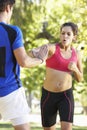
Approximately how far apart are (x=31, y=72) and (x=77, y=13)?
13.5 metres

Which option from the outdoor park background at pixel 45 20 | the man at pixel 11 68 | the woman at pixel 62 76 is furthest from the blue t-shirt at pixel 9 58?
the outdoor park background at pixel 45 20

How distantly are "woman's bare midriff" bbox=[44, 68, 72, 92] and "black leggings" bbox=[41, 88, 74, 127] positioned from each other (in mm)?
56

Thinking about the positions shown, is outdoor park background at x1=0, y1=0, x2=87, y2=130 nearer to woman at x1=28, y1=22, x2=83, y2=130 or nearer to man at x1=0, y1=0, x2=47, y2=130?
woman at x1=28, y1=22, x2=83, y2=130

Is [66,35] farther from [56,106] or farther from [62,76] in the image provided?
[56,106]

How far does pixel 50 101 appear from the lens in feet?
19.8

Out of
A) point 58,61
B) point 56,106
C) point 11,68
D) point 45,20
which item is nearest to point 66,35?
point 58,61

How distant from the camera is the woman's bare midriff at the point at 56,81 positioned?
597cm

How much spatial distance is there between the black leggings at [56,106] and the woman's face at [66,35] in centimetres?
64

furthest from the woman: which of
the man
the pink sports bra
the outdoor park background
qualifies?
the outdoor park background

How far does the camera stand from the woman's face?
5898 millimetres

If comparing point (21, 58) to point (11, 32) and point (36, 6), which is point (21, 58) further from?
point (36, 6)

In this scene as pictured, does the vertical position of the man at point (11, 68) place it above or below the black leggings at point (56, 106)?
above

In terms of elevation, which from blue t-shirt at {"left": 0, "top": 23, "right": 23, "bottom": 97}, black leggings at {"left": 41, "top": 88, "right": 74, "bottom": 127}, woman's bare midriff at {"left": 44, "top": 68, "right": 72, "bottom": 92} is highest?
blue t-shirt at {"left": 0, "top": 23, "right": 23, "bottom": 97}

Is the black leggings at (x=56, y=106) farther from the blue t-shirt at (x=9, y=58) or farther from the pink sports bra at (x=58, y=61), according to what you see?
the blue t-shirt at (x=9, y=58)
